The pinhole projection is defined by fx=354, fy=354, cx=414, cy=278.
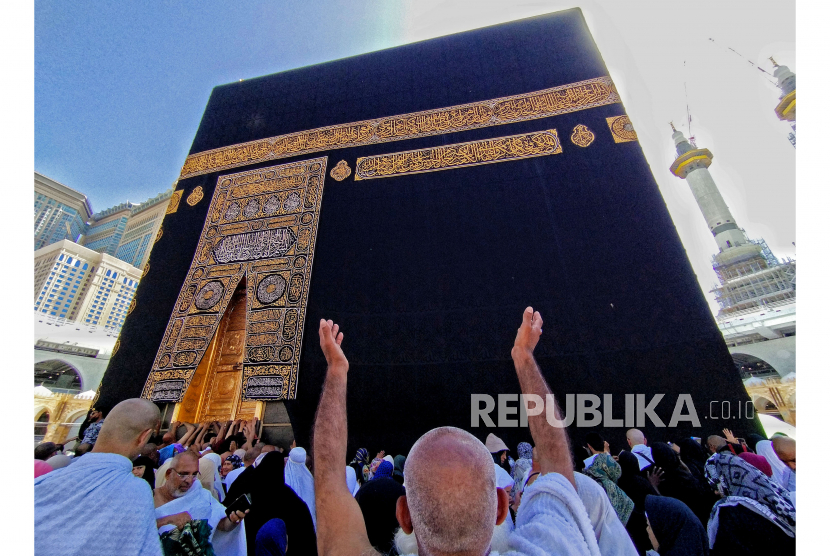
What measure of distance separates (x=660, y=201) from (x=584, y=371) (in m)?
1.73

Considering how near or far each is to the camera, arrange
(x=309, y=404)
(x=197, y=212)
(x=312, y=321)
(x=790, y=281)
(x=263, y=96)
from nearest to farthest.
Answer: (x=309, y=404) < (x=312, y=321) < (x=197, y=212) < (x=263, y=96) < (x=790, y=281)

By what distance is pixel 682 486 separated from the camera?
1271 millimetres

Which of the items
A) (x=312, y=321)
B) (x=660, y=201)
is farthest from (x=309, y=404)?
(x=660, y=201)

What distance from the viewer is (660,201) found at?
3.18 m

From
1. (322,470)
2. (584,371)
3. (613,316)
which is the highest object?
(613,316)

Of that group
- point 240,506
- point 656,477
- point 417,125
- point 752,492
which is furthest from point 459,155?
point 240,506

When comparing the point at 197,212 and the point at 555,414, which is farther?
the point at 197,212

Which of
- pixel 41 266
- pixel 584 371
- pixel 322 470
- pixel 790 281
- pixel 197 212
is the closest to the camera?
pixel 322 470

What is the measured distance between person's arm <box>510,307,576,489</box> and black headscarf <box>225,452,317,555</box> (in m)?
0.87

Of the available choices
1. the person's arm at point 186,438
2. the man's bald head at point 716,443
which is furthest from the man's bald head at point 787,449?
the person's arm at point 186,438

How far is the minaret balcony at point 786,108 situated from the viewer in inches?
473

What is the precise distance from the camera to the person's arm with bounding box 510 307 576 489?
0.64 metres

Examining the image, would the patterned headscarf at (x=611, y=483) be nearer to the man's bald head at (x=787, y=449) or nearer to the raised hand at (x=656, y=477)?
the raised hand at (x=656, y=477)

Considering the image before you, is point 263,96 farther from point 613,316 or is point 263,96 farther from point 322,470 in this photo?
point 322,470
